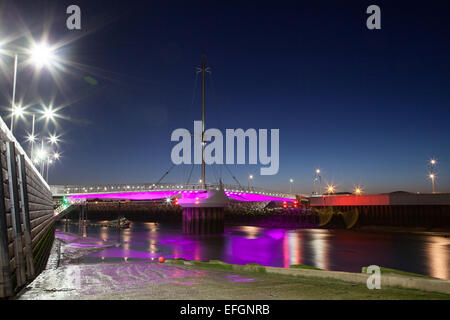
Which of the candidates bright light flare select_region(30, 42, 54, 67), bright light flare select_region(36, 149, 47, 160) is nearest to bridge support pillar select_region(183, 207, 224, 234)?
→ bright light flare select_region(36, 149, 47, 160)

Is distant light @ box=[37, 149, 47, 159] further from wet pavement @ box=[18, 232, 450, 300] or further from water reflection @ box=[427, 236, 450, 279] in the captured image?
water reflection @ box=[427, 236, 450, 279]

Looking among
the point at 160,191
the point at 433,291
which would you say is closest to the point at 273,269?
the point at 433,291

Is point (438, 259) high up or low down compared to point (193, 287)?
down

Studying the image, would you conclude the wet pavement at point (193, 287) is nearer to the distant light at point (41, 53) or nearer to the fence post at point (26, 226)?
the fence post at point (26, 226)

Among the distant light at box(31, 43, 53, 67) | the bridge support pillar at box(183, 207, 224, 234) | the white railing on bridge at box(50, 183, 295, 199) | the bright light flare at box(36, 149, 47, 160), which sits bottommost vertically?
the bridge support pillar at box(183, 207, 224, 234)

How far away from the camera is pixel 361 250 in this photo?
36188 millimetres

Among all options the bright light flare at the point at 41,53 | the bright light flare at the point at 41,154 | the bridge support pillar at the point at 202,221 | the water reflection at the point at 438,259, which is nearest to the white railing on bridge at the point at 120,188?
the bridge support pillar at the point at 202,221

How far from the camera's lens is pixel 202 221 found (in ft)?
185

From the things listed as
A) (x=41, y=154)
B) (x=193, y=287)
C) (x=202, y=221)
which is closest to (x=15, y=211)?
(x=193, y=287)

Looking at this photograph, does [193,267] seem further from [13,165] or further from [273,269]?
[13,165]

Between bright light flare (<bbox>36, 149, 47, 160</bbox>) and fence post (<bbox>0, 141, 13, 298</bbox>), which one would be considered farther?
bright light flare (<bbox>36, 149, 47, 160</bbox>)

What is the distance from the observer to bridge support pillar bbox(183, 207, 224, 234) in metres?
55.9

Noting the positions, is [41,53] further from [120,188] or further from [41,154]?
[120,188]
